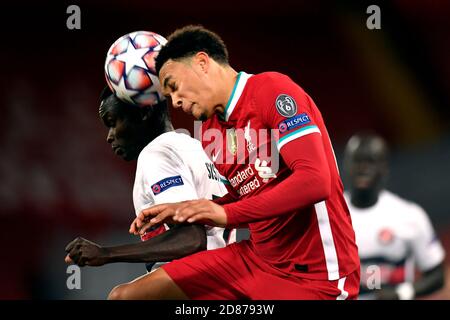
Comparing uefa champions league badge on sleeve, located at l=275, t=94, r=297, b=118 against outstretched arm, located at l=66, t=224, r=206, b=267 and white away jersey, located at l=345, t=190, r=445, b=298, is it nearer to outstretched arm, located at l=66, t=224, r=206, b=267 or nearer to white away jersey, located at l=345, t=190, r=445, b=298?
outstretched arm, located at l=66, t=224, r=206, b=267

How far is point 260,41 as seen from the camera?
754 centimetres

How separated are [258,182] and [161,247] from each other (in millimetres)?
457

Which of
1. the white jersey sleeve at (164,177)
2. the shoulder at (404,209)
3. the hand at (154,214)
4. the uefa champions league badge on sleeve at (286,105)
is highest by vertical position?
the uefa champions league badge on sleeve at (286,105)

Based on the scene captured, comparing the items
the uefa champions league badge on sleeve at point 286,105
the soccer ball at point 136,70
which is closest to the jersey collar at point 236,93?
the uefa champions league badge on sleeve at point 286,105

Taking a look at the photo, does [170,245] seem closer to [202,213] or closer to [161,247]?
[161,247]

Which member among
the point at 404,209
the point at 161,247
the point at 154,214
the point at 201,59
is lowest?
the point at 404,209

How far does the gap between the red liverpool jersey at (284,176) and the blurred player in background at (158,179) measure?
221mm

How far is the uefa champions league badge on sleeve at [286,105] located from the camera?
2.50m

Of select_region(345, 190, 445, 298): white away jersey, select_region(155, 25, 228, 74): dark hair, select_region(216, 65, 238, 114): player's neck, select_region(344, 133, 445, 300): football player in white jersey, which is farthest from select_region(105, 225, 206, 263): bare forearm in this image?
select_region(345, 190, 445, 298): white away jersey

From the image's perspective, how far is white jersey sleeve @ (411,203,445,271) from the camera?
500 centimetres

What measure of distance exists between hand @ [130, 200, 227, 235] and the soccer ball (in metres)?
0.96

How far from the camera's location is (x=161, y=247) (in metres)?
2.85

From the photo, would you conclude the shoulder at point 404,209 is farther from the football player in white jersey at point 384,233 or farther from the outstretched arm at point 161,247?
the outstretched arm at point 161,247

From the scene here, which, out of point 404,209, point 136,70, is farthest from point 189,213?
point 404,209
